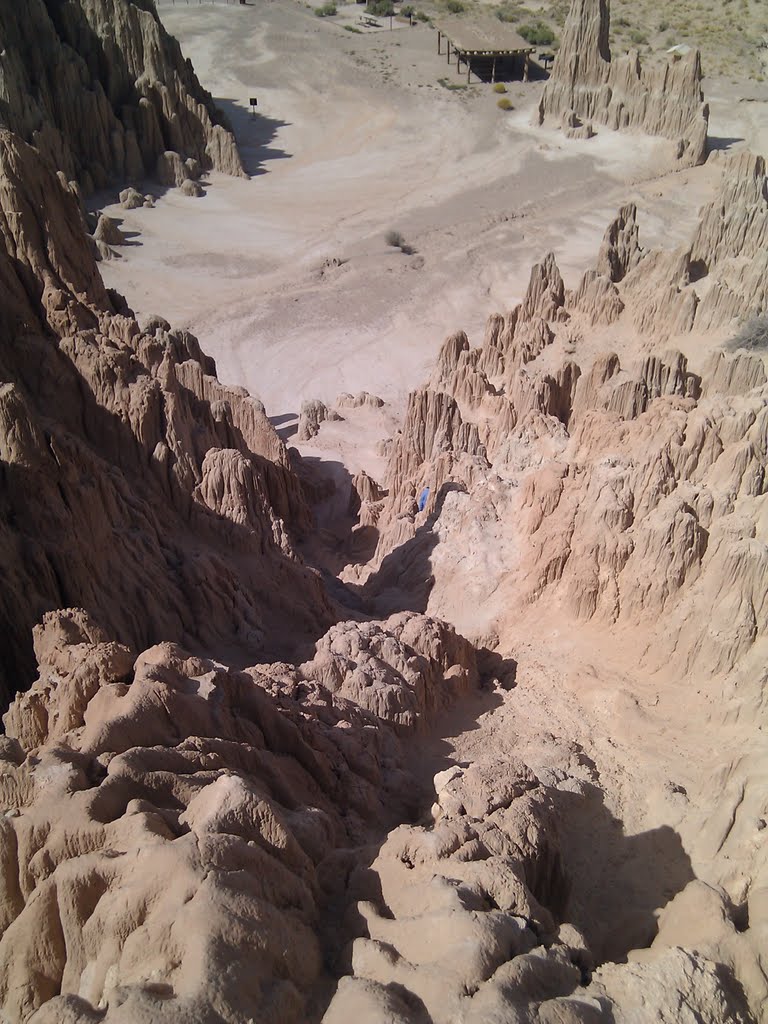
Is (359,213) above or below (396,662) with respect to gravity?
below

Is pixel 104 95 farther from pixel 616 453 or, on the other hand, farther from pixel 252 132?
pixel 616 453

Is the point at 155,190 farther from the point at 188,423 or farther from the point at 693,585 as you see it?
the point at 693,585

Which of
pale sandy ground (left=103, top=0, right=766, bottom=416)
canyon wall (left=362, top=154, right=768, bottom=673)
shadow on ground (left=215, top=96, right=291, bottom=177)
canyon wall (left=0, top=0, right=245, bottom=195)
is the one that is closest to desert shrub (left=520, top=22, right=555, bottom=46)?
pale sandy ground (left=103, top=0, right=766, bottom=416)

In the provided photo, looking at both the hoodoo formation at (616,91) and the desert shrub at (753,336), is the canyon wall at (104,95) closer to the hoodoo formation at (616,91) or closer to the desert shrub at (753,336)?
the hoodoo formation at (616,91)

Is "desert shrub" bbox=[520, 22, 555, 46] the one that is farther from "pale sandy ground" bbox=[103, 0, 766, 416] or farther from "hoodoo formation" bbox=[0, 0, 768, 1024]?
"hoodoo formation" bbox=[0, 0, 768, 1024]

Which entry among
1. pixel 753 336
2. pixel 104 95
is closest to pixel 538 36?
pixel 104 95

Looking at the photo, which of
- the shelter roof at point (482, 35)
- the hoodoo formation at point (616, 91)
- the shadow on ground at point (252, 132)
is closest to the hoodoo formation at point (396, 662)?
the hoodoo formation at point (616, 91)

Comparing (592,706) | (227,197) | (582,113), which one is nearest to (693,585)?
(592,706)
